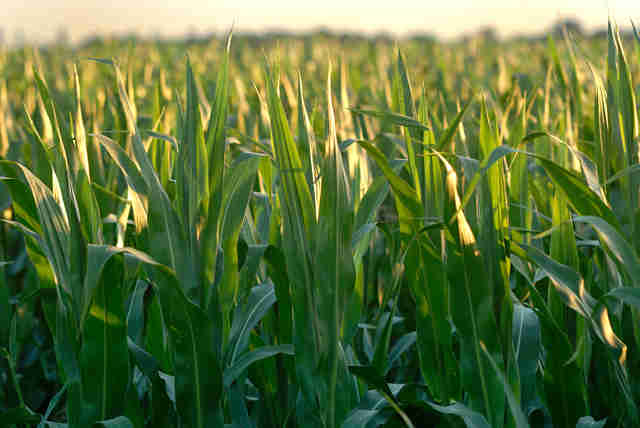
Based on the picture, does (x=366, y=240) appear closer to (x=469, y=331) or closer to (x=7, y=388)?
(x=469, y=331)

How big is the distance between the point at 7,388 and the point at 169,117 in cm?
99

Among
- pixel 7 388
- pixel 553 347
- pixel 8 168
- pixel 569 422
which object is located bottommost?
pixel 7 388

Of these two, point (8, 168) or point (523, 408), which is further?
point (8, 168)

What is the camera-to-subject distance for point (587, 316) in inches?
33.8

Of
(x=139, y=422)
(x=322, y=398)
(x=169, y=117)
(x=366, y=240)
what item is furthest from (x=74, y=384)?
(x=169, y=117)

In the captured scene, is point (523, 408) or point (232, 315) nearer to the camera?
point (523, 408)

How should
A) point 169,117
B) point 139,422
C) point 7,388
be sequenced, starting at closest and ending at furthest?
1. point 139,422
2. point 7,388
3. point 169,117

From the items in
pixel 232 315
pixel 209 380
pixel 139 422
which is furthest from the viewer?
pixel 232 315

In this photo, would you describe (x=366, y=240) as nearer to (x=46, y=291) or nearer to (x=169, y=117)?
(x=46, y=291)

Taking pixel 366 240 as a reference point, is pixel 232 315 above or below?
below

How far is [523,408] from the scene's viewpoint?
958 millimetres

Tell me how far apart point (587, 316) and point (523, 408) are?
8.0 inches

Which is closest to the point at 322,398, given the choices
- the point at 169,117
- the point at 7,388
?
the point at 7,388

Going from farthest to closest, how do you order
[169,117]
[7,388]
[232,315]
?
[169,117] → [7,388] → [232,315]
